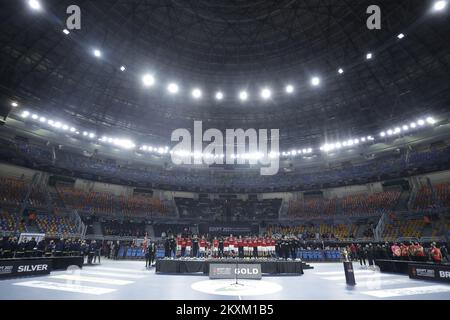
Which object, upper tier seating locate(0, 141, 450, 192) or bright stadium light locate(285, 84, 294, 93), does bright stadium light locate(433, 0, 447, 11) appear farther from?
upper tier seating locate(0, 141, 450, 192)

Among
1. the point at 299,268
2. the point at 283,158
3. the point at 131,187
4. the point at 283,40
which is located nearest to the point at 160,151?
the point at 131,187

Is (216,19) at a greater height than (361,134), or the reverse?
(216,19)

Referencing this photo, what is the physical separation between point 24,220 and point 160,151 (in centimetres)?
2081

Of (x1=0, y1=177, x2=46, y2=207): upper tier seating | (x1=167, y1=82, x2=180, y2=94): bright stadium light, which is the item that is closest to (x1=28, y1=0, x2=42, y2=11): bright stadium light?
(x1=167, y1=82, x2=180, y2=94): bright stadium light

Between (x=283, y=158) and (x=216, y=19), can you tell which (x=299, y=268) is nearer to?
(x=216, y=19)

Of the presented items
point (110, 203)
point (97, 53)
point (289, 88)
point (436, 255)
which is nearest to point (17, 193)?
point (110, 203)

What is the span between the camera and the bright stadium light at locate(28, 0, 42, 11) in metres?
19.7

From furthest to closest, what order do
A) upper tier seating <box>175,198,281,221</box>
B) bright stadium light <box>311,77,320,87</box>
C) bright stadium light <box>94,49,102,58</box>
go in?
upper tier seating <box>175,198,281,221</box> → bright stadium light <box>311,77,320,87</box> → bright stadium light <box>94,49,102,58</box>

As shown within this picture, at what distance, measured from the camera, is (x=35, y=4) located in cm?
1981

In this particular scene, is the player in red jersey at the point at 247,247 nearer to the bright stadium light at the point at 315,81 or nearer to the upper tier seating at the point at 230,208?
the upper tier seating at the point at 230,208

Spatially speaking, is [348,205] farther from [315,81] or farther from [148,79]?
[148,79]

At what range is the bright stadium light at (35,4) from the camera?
19.7 meters

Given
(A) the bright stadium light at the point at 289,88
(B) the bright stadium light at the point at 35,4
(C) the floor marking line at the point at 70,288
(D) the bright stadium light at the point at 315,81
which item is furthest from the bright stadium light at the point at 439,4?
(B) the bright stadium light at the point at 35,4

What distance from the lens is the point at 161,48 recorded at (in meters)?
28.5
